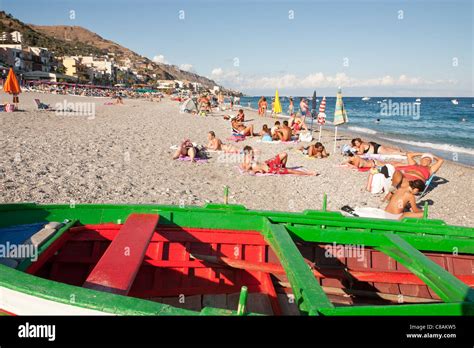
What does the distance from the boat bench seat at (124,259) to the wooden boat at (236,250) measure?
0.09 ft

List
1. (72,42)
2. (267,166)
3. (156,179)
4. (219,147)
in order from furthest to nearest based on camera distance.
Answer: (72,42)
(219,147)
(267,166)
(156,179)

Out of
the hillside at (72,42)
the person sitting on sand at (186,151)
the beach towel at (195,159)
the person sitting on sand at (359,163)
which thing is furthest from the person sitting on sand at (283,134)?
the hillside at (72,42)

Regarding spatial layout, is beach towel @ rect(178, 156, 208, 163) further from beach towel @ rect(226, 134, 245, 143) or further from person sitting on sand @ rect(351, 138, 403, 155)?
person sitting on sand @ rect(351, 138, 403, 155)

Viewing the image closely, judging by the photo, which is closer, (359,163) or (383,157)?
(359,163)

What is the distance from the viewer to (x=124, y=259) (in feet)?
9.23

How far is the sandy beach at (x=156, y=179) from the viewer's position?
8.07m

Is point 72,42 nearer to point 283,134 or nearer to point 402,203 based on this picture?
point 283,134

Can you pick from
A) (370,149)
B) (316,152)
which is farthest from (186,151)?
(370,149)

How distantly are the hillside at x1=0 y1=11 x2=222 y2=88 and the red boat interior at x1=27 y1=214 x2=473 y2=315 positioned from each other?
98822mm

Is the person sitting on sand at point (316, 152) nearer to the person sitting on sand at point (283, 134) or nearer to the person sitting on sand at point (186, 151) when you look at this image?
the person sitting on sand at point (283, 134)

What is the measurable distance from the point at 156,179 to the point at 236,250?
5988mm

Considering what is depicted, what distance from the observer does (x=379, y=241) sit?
12.5 feet

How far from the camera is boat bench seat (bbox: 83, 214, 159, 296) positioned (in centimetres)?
240
